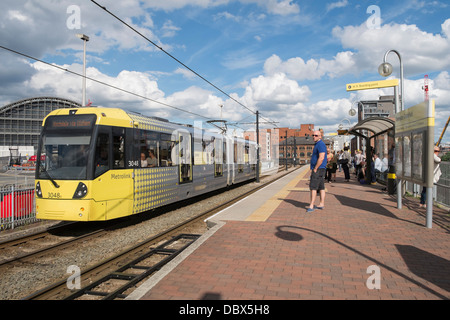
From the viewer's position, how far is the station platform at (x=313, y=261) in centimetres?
374

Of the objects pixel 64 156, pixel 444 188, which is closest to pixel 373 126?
pixel 444 188

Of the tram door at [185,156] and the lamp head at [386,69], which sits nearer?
the lamp head at [386,69]

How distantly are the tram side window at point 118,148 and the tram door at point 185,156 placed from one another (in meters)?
2.92

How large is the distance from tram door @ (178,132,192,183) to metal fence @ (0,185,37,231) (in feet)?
15.3

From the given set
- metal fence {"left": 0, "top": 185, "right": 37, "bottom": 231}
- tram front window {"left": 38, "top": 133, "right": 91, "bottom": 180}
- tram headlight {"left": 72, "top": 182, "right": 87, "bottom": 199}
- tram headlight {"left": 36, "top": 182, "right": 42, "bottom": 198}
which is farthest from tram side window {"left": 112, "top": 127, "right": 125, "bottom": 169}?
metal fence {"left": 0, "top": 185, "right": 37, "bottom": 231}

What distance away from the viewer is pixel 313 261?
477cm

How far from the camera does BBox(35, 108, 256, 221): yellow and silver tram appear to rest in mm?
7379

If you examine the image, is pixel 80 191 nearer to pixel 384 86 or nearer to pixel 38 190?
pixel 38 190

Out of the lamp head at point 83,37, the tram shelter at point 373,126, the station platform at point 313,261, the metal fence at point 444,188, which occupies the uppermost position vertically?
the lamp head at point 83,37

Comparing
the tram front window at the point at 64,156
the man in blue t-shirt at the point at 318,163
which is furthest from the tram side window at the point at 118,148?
the man in blue t-shirt at the point at 318,163

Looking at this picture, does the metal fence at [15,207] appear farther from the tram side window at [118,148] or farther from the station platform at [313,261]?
the station platform at [313,261]
